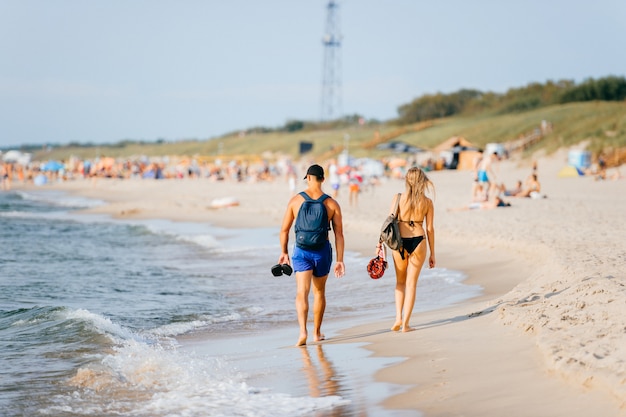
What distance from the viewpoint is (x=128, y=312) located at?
34.3ft

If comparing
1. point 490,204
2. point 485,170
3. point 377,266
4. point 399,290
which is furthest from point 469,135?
point 377,266

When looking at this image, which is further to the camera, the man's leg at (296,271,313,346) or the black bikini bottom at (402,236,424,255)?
the black bikini bottom at (402,236,424,255)

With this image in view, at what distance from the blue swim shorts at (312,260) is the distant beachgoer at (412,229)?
696 mm

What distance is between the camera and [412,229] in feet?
24.5

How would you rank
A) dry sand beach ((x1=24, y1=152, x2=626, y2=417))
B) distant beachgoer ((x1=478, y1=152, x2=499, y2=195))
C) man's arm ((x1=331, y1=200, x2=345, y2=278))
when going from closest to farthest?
dry sand beach ((x1=24, y1=152, x2=626, y2=417))
man's arm ((x1=331, y1=200, x2=345, y2=278))
distant beachgoer ((x1=478, y1=152, x2=499, y2=195))

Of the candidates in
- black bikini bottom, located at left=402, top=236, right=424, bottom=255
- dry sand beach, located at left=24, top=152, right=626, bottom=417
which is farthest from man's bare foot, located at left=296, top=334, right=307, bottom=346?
black bikini bottom, located at left=402, top=236, right=424, bottom=255

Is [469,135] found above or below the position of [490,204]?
above

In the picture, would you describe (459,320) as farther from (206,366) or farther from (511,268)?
(511,268)

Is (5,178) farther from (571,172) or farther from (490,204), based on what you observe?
(490,204)

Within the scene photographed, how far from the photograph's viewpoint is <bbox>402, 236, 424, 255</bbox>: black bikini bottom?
7461mm

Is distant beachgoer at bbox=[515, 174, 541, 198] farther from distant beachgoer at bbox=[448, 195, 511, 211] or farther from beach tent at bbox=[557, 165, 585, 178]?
beach tent at bbox=[557, 165, 585, 178]

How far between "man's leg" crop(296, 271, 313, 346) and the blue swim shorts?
0.05 metres

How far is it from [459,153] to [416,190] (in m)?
39.9

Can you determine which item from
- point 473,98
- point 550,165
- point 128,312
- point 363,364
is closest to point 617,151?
point 550,165
